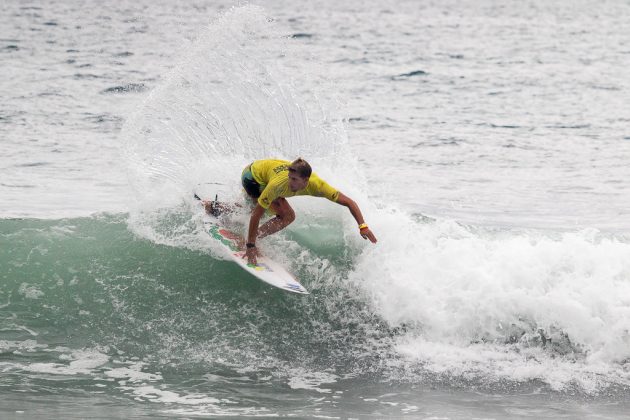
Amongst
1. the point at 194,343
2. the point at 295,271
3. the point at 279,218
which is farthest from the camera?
the point at 295,271

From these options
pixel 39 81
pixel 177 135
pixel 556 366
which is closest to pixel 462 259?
pixel 556 366

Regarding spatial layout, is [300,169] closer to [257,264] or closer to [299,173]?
[299,173]

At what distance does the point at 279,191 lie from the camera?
366 inches

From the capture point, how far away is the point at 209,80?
1267 centimetres

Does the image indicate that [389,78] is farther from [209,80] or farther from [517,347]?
[517,347]

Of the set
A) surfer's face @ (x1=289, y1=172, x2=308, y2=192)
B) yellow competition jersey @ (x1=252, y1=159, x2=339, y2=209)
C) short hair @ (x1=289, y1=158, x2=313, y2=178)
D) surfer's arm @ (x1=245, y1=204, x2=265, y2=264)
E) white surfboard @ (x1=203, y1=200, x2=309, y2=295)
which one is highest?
short hair @ (x1=289, y1=158, x2=313, y2=178)

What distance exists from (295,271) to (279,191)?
4.92 feet

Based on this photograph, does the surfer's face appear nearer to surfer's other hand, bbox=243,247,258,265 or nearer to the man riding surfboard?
the man riding surfboard

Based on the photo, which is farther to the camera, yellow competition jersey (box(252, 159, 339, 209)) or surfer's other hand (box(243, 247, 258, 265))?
surfer's other hand (box(243, 247, 258, 265))

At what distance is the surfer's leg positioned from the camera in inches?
385

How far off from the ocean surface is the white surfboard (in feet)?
0.63

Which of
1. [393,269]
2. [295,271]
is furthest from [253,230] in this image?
[393,269]

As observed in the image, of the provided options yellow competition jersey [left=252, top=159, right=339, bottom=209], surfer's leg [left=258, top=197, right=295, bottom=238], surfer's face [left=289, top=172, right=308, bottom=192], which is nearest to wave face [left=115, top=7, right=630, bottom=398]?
surfer's leg [left=258, top=197, right=295, bottom=238]

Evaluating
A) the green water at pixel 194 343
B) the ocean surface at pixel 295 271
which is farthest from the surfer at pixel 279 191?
the green water at pixel 194 343
